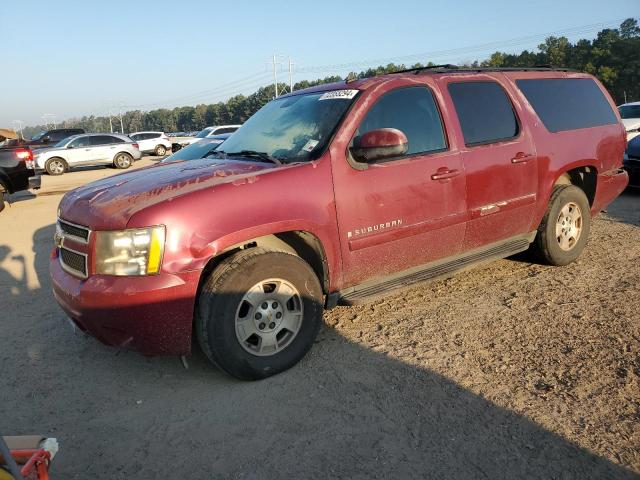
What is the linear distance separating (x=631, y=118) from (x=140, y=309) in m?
14.6

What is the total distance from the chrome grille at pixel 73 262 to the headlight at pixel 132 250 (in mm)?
206

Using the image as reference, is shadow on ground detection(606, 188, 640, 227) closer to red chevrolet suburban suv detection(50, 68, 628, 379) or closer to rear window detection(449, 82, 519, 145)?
red chevrolet suburban suv detection(50, 68, 628, 379)

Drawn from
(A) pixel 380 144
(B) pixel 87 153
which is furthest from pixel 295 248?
(B) pixel 87 153

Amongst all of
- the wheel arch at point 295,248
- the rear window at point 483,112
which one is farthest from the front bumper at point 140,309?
the rear window at point 483,112

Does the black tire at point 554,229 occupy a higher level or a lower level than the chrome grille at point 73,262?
lower

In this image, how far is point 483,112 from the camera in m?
4.29

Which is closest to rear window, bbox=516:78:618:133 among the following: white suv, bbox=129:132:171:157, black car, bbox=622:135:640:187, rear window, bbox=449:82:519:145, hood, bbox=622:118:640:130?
rear window, bbox=449:82:519:145

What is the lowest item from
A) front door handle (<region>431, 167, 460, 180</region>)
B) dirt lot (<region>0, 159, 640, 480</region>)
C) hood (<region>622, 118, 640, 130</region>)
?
dirt lot (<region>0, 159, 640, 480</region>)

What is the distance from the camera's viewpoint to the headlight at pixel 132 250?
279 cm

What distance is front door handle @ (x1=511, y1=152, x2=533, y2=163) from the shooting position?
4352mm

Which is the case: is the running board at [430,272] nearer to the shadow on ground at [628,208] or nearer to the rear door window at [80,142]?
→ the shadow on ground at [628,208]

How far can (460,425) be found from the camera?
2.65 metres

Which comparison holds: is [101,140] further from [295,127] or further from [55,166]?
[295,127]

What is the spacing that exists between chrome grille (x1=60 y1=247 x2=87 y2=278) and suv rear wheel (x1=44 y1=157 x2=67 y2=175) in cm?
1964
